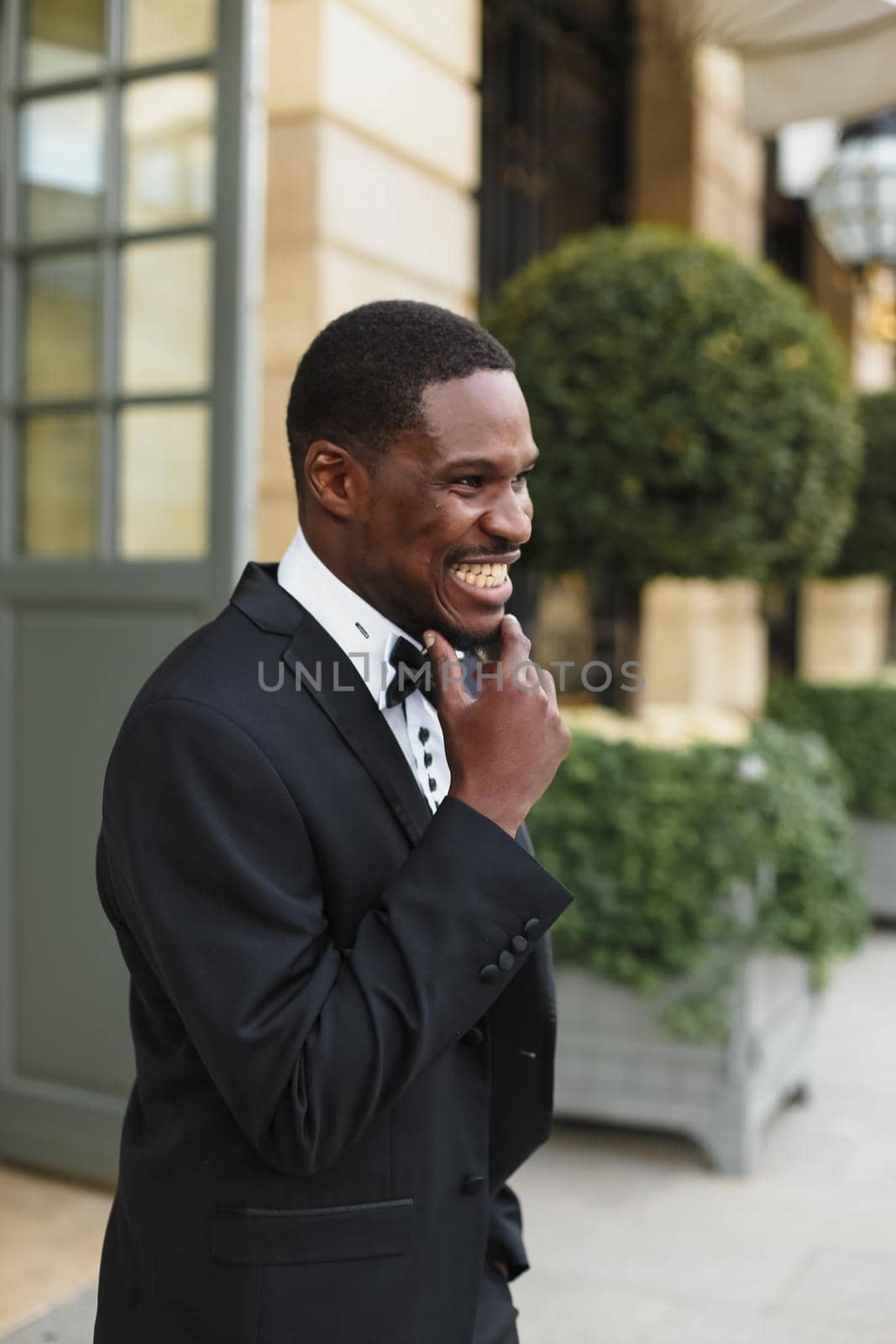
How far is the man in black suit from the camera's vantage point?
1247 mm

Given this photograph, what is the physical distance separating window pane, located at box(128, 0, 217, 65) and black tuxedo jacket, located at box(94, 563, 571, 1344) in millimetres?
2512

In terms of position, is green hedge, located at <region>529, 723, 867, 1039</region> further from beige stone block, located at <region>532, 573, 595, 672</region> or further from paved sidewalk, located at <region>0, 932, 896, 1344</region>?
beige stone block, located at <region>532, 573, 595, 672</region>

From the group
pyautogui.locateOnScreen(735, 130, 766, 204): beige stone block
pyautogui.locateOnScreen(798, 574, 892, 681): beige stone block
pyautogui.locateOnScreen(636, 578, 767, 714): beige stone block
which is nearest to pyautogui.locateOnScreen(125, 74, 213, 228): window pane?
pyautogui.locateOnScreen(636, 578, 767, 714): beige stone block

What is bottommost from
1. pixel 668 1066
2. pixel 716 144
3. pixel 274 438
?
pixel 668 1066

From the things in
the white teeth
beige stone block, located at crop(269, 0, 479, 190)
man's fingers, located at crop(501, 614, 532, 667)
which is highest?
beige stone block, located at crop(269, 0, 479, 190)

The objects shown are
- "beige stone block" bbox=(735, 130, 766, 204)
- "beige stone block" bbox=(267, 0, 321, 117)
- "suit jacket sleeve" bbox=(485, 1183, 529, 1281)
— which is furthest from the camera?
"beige stone block" bbox=(735, 130, 766, 204)

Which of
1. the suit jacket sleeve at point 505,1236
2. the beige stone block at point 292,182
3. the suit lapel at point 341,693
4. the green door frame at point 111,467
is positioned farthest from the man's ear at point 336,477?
the beige stone block at point 292,182

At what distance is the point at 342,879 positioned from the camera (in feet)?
4.43

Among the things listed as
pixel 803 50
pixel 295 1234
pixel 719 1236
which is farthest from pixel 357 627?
pixel 803 50

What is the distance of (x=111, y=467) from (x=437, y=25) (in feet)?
7.19

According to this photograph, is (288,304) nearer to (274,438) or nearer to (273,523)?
(274,438)

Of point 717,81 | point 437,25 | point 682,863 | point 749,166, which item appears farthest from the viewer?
point 749,166

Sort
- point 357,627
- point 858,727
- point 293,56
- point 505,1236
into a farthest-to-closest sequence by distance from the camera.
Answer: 1. point 858,727
2. point 293,56
3. point 505,1236
4. point 357,627

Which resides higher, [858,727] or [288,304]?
[288,304]
